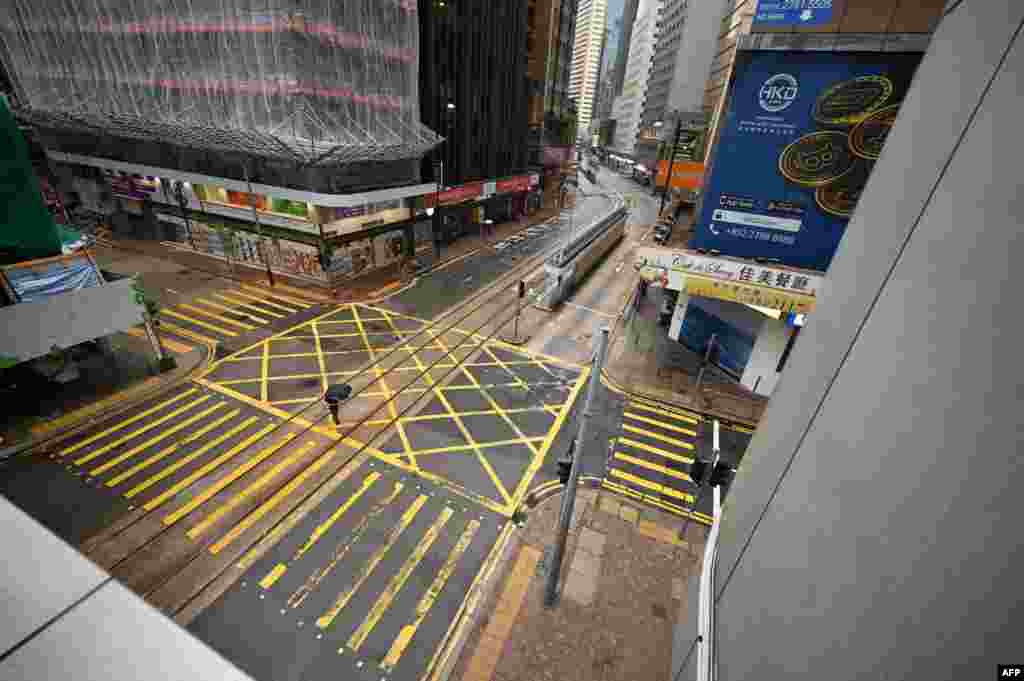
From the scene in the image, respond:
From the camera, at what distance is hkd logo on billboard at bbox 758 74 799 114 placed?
1084 centimetres

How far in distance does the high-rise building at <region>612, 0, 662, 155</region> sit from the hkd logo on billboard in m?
103

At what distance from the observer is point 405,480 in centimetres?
1020

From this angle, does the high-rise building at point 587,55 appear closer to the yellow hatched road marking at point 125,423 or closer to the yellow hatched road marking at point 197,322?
the yellow hatched road marking at point 197,322

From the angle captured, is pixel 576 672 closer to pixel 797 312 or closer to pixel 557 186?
pixel 797 312

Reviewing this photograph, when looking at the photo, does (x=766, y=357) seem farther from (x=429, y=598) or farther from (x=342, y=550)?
(x=342, y=550)

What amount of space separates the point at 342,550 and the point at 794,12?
16682mm

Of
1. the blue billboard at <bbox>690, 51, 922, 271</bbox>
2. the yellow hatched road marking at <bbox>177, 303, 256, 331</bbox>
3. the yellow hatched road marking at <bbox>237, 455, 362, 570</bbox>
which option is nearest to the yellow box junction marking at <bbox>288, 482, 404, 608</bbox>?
the yellow hatched road marking at <bbox>237, 455, 362, 570</bbox>

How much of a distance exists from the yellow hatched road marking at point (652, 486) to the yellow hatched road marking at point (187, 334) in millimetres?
15457

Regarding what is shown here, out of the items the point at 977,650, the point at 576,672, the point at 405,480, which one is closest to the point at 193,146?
the point at 405,480

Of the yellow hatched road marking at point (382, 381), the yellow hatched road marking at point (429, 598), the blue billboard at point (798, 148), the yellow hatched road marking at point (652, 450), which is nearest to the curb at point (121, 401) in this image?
the yellow hatched road marking at point (382, 381)

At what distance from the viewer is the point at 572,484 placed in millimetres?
6777

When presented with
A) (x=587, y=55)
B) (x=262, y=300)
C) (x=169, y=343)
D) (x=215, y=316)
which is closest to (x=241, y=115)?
(x=262, y=300)

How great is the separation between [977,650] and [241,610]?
31.4 ft

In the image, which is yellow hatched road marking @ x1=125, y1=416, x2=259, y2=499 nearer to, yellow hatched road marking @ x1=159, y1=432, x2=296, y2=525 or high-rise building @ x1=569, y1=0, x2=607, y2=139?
yellow hatched road marking @ x1=159, y1=432, x2=296, y2=525
